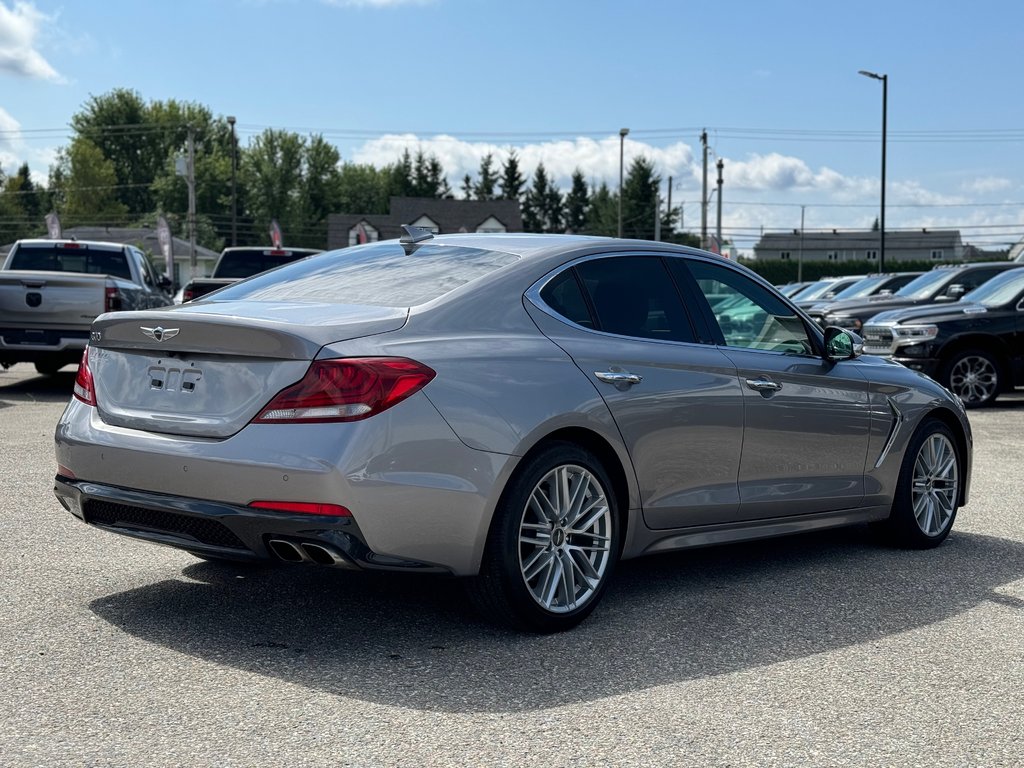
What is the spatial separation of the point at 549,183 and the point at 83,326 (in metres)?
123

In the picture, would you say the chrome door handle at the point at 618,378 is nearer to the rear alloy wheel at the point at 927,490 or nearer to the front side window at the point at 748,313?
the front side window at the point at 748,313

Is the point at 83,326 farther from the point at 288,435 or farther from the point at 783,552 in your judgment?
the point at 288,435

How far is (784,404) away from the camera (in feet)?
19.7

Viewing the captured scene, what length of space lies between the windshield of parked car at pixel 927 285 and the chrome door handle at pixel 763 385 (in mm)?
14473

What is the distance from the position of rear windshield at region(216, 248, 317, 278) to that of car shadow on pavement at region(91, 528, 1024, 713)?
44.6 feet

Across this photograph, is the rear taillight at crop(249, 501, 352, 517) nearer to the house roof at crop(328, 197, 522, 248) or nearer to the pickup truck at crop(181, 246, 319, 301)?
the pickup truck at crop(181, 246, 319, 301)

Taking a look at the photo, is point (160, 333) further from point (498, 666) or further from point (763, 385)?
point (763, 385)

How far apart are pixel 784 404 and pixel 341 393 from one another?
2.48m

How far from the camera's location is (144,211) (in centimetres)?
A: 12975

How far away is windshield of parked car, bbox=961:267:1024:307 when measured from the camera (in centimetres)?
1598

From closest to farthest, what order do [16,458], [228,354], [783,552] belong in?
[228,354]
[783,552]
[16,458]

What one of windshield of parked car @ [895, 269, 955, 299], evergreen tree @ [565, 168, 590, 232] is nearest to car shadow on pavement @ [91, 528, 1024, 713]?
windshield of parked car @ [895, 269, 955, 299]

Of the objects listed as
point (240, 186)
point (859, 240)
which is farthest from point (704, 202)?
point (859, 240)

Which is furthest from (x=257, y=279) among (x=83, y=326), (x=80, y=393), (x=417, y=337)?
(x=83, y=326)
